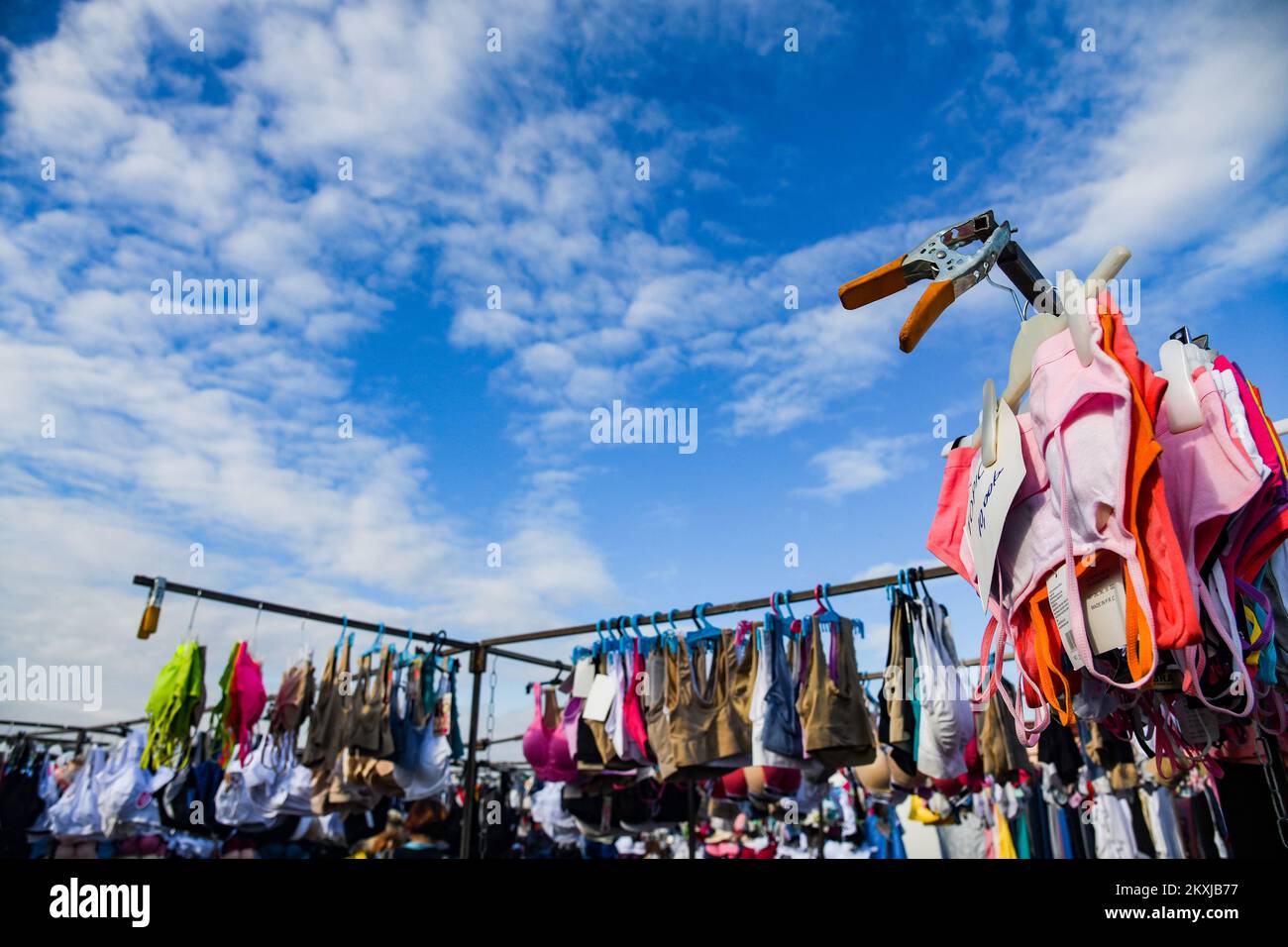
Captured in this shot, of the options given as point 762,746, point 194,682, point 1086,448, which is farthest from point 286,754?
point 1086,448

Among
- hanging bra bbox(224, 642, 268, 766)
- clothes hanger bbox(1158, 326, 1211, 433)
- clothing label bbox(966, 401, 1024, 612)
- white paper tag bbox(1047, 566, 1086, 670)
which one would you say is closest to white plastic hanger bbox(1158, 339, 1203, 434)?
clothes hanger bbox(1158, 326, 1211, 433)

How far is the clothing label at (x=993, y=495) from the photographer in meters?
1.61

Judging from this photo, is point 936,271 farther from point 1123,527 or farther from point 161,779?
point 161,779

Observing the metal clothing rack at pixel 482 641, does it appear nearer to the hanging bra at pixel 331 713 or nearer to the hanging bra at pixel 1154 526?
the hanging bra at pixel 331 713

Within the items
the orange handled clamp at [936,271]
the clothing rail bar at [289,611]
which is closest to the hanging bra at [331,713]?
the clothing rail bar at [289,611]

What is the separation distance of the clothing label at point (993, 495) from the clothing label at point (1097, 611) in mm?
149

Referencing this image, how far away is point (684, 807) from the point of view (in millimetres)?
6668

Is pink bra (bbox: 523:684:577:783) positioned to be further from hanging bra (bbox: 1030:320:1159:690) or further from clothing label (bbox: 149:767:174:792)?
clothing label (bbox: 149:767:174:792)

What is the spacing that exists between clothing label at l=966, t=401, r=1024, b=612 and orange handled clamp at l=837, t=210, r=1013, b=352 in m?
0.27

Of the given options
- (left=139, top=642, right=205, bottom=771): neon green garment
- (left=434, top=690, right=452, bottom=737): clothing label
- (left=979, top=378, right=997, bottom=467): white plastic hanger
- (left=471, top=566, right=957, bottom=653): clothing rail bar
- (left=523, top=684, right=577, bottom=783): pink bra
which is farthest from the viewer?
(left=434, top=690, right=452, bottom=737): clothing label

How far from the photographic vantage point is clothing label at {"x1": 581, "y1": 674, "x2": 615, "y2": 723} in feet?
16.7
